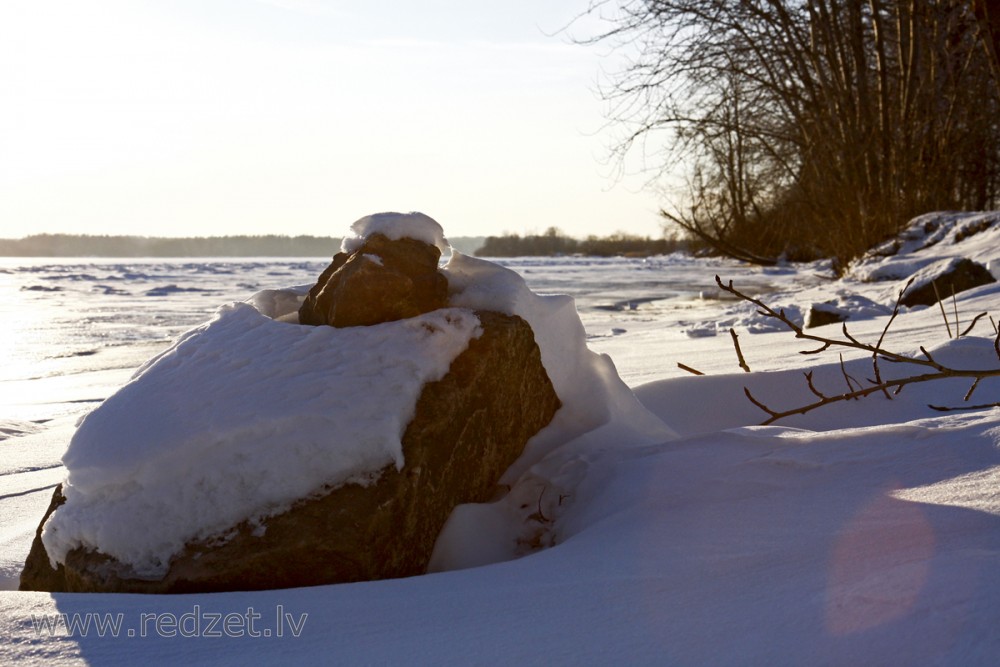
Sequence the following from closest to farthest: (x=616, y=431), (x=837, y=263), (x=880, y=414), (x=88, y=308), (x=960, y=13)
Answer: (x=616, y=431) → (x=880, y=414) → (x=960, y=13) → (x=837, y=263) → (x=88, y=308)

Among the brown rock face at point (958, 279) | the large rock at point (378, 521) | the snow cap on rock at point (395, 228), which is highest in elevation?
the snow cap on rock at point (395, 228)

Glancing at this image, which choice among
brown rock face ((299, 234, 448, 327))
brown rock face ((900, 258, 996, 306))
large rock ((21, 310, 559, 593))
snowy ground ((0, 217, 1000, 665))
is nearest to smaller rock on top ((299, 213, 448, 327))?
brown rock face ((299, 234, 448, 327))

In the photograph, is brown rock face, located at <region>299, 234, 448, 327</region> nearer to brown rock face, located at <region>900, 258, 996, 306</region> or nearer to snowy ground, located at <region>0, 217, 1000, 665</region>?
snowy ground, located at <region>0, 217, 1000, 665</region>

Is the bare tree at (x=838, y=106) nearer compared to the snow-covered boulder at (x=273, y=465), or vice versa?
the snow-covered boulder at (x=273, y=465)

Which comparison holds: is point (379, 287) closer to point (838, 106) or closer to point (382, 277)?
point (382, 277)

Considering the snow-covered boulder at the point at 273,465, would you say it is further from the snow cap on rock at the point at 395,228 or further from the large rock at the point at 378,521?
the snow cap on rock at the point at 395,228

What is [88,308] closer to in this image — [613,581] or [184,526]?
[184,526]

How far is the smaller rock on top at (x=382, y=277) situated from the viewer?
2.05 meters

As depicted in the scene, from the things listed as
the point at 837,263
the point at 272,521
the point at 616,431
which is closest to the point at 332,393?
the point at 272,521

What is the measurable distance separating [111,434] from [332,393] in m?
0.48

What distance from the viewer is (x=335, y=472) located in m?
1.65

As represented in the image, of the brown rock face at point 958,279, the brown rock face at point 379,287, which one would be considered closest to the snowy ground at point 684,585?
the brown rock face at point 379,287

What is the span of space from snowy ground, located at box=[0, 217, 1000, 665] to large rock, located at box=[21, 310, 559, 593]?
108mm

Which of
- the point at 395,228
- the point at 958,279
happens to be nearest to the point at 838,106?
the point at 958,279
